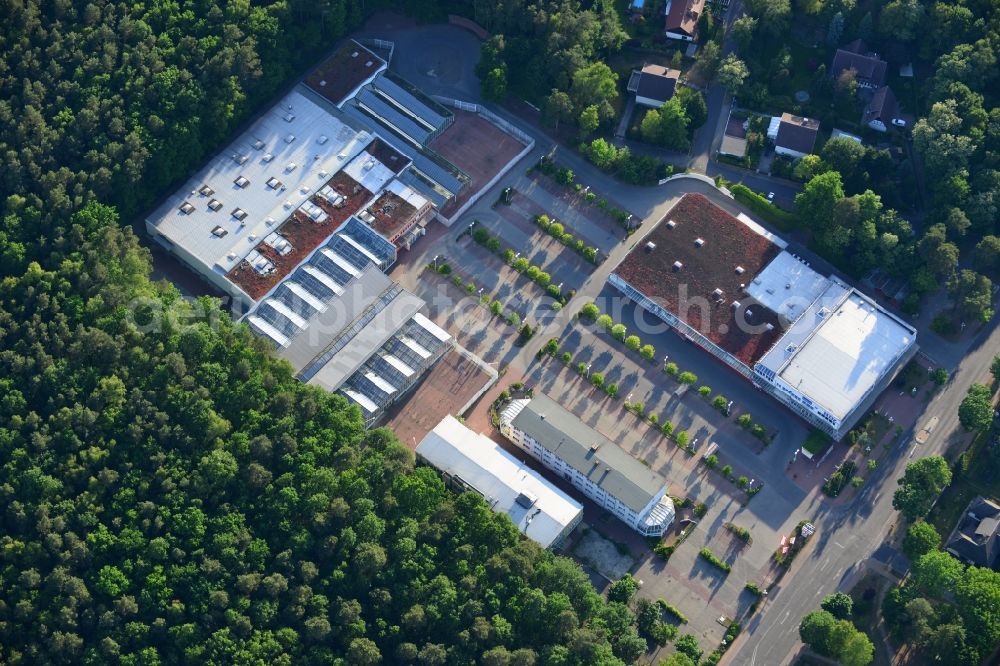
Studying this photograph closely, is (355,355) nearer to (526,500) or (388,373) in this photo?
(388,373)

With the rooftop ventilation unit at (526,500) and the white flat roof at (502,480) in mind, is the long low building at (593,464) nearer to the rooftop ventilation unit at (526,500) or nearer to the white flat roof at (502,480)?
the white flat roof at (502,480)

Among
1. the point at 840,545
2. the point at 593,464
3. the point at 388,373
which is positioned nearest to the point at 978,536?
the point at 840,545

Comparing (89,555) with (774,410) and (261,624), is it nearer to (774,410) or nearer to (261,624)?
(261,624)

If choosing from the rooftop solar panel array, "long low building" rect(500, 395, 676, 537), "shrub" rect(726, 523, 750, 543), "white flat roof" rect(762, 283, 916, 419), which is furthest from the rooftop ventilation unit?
"white flat roof" rect(762, 283, 916, 419)

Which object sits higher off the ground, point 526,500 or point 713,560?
point 526,500

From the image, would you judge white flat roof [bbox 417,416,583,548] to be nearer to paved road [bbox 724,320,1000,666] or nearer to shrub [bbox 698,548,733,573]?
shrub [bbox 698,548,733,573]

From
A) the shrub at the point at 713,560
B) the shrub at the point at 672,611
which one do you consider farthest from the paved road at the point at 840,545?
the shrub at the point at 672,611
